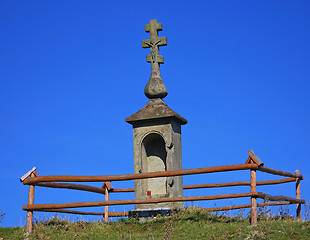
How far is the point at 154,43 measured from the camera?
15430 millimetres

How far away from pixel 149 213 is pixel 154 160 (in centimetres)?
204

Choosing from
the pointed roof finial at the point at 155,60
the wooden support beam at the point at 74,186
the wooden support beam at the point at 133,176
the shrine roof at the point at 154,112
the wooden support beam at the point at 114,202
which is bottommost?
the wooden support beam at the point at 114,202

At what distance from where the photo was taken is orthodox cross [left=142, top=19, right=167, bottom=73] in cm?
1540

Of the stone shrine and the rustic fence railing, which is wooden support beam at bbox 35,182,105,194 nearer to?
the rustic fence railing

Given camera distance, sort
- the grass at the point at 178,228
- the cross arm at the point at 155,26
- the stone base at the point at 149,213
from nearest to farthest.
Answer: the grass at the point at 178,228
the stone base at the point at 149,213
the cross arm at the point at 155,26

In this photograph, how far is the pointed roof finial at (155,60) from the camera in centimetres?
1517

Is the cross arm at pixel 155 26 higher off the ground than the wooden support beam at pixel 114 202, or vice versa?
the cross arm at pixel 155 26

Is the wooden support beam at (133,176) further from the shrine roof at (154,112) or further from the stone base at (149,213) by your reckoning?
the shrine roof at (154,112)

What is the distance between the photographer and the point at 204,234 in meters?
10.7

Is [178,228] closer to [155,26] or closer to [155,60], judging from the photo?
[155,60]

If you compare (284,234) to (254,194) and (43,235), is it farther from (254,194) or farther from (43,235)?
(43,235)

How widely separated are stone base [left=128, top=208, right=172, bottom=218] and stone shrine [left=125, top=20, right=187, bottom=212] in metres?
0.06

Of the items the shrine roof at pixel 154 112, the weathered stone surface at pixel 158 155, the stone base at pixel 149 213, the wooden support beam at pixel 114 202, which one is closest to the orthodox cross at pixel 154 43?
the shrine roof at pixel 154 112

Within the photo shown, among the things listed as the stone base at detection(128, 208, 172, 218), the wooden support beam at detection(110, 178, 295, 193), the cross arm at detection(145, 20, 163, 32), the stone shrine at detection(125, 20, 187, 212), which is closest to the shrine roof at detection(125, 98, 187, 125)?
the stone shrine at detection(125, 20, 187, 212)
